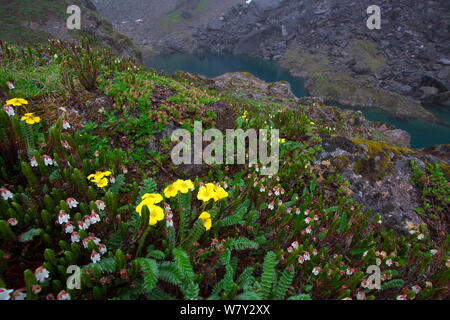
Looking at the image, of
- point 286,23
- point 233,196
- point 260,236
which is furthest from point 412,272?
point 286,23

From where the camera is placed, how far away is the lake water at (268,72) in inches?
1603

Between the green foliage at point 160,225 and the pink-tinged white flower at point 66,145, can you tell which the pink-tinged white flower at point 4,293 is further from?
the pink-tinged white flower at point 66,145

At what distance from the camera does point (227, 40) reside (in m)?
120

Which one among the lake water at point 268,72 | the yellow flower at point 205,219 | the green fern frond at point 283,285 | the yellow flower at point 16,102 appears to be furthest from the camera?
the lake water at point 268,72

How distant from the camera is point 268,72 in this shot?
272 ft

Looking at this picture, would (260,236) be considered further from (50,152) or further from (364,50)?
(364,50)

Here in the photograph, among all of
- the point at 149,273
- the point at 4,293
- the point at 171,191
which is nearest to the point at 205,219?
the point at 171,191

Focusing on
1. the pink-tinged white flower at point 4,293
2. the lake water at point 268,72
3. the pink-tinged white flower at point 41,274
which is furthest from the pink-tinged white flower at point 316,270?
the lake water at point 268,72

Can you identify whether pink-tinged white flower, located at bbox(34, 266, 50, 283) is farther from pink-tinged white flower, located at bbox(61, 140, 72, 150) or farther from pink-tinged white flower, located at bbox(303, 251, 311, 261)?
pink-tinged white flower, located at bbox(303, 251, 311, 261)

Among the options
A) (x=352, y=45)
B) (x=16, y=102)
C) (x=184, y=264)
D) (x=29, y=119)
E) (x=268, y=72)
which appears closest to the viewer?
(x=184, y=264)

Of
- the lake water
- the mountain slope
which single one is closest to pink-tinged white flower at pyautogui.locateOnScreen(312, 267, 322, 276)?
the mountain slope

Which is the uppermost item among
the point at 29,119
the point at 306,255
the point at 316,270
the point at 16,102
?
the point at 16,102

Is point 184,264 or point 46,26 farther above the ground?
point 46,26

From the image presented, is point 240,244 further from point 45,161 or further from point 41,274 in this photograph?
point 45,161
